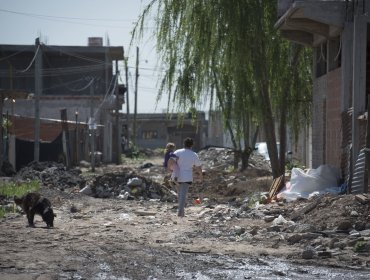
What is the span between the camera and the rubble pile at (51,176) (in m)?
23.9

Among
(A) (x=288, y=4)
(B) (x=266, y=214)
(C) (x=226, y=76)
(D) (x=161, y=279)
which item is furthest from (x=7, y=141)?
(D) (x=161, y=279)

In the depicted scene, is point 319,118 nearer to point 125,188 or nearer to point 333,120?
point 333,120

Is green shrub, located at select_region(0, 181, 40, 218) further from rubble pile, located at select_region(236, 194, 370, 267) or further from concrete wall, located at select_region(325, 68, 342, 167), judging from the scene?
concrete wall, located at select_region(325, 68, 342, 167)

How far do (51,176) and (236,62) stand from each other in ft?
29.0

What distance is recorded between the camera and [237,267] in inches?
346

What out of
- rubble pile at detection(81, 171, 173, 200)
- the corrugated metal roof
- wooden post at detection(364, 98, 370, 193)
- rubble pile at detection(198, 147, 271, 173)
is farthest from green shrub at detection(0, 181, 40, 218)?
the corrugated metal roof

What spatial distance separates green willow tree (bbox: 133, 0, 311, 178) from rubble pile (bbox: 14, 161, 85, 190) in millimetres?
4583

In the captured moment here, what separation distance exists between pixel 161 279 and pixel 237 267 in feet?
3.92

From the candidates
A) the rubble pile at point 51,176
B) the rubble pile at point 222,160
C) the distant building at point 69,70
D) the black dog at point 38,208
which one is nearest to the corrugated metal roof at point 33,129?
the rubble pile at point 222,160

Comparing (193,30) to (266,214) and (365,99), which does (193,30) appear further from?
(266,214)

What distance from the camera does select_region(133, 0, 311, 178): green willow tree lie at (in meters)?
19.5

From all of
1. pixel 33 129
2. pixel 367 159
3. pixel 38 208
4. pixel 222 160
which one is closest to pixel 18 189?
pixel 38 208

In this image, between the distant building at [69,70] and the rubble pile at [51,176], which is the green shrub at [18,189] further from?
the distant building at [69,70]

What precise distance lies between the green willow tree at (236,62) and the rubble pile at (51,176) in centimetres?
458
